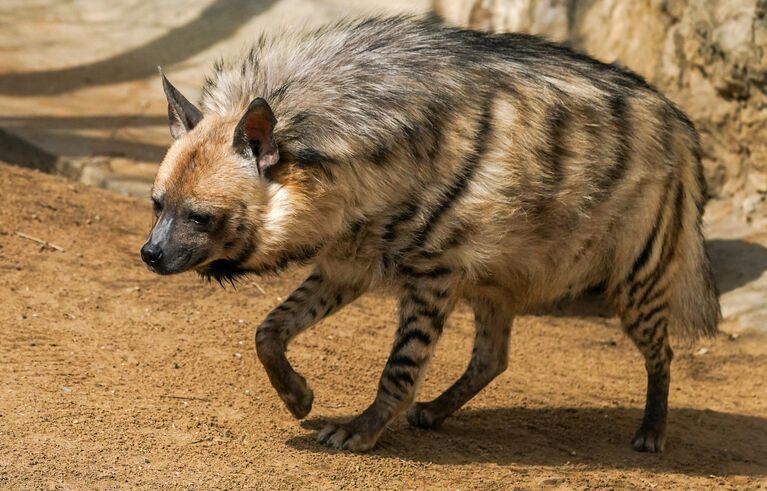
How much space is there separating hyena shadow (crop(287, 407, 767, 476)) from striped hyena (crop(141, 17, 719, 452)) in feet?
0.39

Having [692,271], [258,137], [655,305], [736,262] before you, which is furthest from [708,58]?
[258,137]

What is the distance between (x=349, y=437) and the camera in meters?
4.10

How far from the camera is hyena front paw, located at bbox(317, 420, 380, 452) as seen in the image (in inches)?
161

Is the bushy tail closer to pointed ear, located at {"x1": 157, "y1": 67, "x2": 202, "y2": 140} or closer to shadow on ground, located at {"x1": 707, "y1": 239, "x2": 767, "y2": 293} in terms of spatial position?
shadow on ground, located at {"x1": 707, "y1": 239, "x2": 767, "y2": 293}

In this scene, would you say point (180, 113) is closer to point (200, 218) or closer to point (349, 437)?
point (200, 218)

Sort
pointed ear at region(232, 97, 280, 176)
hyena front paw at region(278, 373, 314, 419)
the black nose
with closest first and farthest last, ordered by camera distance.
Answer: pointed ear at region(232, 97, 280, 176) < the black nose < hyena front paw at region(278, 373, 314, 419)

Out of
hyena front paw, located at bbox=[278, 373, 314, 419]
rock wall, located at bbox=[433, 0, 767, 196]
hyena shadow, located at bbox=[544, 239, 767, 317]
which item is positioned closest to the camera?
hyena front paw, located at bbox=[278, 373, 314, 419]

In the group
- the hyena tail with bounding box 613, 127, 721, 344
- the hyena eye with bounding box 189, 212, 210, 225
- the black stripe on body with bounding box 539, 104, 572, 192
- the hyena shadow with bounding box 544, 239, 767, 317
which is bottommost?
the hyena shadow with bounding box 544, 239, 767, 317

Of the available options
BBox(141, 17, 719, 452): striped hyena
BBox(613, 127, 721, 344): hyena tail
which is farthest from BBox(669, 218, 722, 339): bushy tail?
BBox(141, 17, 719, 452): striped hyena

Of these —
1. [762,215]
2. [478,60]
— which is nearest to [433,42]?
[478,60]

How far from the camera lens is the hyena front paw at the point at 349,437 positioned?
408 centimetres

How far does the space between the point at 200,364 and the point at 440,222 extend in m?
1.23

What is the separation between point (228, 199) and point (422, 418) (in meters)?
1.29

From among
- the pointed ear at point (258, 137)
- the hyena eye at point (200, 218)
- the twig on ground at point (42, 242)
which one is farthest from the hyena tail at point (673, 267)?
the twig on ground at point (42, 242)
